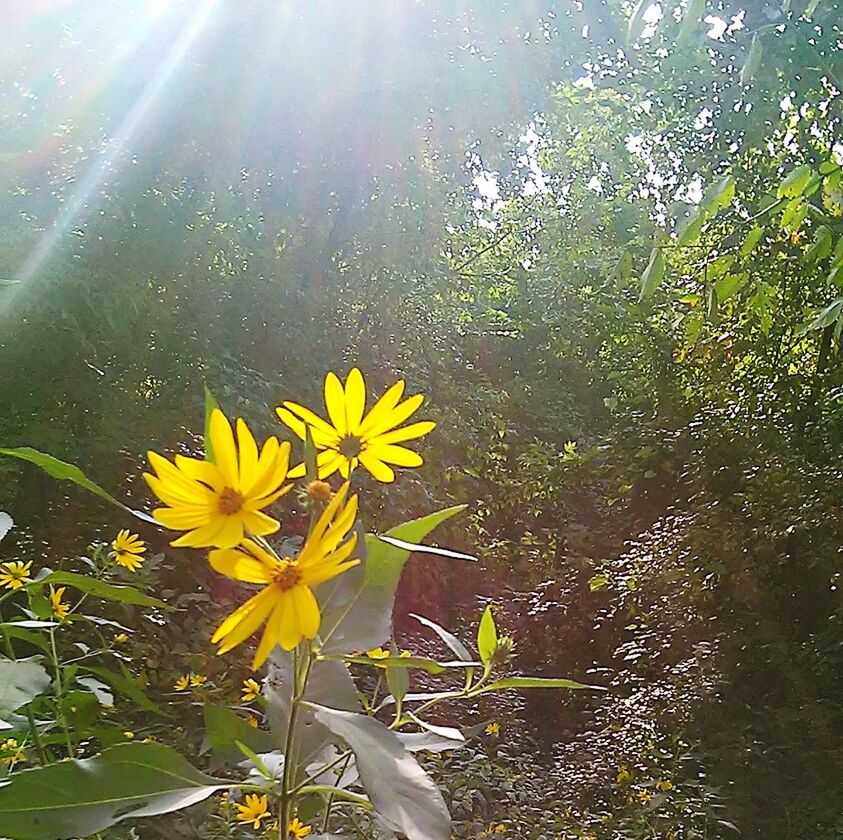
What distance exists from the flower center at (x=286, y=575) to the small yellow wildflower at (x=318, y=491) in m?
0.02

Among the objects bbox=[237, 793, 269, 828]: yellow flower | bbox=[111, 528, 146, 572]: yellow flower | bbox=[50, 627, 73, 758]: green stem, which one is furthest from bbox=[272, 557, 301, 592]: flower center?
bbox=[111, 528, 146, 572]: yellow flower

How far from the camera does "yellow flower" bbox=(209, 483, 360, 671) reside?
0.21 meters

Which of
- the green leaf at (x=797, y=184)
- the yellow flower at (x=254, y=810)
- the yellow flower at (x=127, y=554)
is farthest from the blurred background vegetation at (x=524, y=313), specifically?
the yellow flower at (x=254, y=810)

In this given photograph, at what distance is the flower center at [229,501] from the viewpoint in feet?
0.73

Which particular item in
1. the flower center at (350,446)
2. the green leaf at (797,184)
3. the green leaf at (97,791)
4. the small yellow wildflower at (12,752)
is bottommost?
the green leaf at (97,791)

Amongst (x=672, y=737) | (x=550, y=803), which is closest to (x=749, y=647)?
(x=672, y=737)

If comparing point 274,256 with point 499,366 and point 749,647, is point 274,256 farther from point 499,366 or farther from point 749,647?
point 749,647

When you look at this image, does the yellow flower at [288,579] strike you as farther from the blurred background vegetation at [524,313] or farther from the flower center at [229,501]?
the blurred background vegetation at [524,313]

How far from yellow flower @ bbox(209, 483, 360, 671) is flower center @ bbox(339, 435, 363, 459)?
5 cm

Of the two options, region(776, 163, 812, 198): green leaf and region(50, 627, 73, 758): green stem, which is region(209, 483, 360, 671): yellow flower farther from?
region(776, 163, 812, 198): green leaf

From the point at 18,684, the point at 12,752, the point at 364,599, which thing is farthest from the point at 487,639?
the point at 12,752

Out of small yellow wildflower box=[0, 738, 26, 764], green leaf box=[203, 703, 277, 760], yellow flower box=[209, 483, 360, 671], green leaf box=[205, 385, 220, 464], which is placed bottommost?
green leaf box=[203, 703, 277, 760]

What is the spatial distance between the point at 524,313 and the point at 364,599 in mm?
2050

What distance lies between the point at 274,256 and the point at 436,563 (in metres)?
0.72
